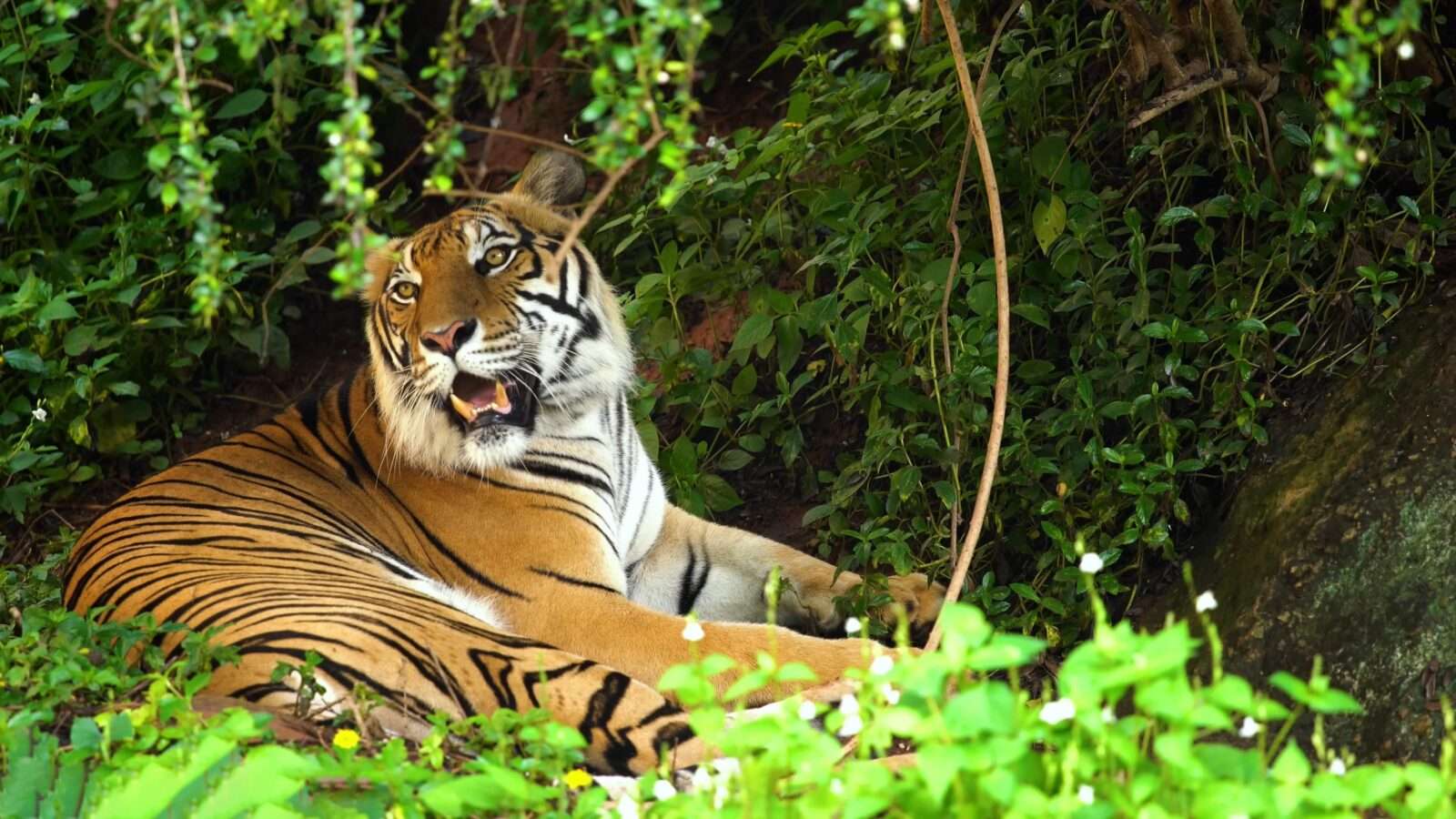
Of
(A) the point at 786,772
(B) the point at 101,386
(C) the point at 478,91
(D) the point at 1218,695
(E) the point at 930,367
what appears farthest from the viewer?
(C) the point at 478,91

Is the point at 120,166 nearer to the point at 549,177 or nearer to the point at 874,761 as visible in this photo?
the point at 549,177

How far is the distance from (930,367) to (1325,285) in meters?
1.02

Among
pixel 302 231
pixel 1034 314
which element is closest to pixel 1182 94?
pixel 1034 314

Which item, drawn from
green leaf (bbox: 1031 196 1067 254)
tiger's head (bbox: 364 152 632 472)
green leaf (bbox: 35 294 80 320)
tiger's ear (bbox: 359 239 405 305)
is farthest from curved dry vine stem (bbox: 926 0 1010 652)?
green leaf (bbox: 35 294 80 320)

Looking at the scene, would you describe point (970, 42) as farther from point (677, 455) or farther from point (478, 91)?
point (478, 91)

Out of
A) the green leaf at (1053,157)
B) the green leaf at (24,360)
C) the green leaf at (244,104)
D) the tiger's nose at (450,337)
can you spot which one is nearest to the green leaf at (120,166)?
the green leaf at (244,104)

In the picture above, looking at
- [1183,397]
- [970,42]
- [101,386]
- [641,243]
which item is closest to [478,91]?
[641,243]

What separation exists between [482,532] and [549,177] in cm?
106

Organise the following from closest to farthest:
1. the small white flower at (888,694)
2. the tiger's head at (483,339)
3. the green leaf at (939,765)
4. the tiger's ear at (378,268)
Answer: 1. the green leaf at (939,765)
2. the small white flower at (888,694)
3. the tiger's head at (483,339)
4. the tiger's ear at (378,268)

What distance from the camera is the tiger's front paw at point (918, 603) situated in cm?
440

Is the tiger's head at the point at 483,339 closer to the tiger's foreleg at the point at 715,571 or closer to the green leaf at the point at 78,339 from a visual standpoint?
the tiger's foreleg at the point at 715,571

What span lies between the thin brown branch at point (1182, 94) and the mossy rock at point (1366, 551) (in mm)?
744

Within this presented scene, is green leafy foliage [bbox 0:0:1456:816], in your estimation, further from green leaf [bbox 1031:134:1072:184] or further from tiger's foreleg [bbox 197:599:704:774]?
tiger's foreleg [bbox 197:599:704:774]

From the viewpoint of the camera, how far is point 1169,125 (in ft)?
14.8
